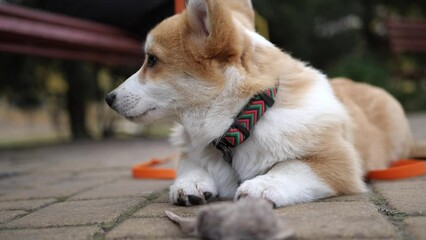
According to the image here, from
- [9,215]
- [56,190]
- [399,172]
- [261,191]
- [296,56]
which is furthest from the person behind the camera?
[296,56]

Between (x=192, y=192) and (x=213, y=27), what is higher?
(x=213, y=27)

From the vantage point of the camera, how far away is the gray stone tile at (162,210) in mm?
2057

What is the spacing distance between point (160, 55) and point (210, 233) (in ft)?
4.15

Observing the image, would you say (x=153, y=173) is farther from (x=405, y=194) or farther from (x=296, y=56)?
(x=296, y=56)

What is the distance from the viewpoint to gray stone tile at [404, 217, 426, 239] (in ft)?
5.05

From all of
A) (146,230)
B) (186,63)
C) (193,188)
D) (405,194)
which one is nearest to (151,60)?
(186,63)

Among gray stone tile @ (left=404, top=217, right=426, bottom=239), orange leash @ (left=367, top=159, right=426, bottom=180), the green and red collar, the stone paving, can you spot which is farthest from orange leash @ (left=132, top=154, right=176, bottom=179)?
gray stone tile @ (left=404, top=217, right=426, bottom=239)

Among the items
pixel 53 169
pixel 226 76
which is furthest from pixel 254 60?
pixel 53 169

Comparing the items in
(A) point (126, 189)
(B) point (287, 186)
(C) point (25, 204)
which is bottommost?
(A) point (126, 189)

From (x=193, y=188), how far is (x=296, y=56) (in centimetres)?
757

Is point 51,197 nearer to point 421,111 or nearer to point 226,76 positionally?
point 226,76

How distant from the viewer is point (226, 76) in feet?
7.83

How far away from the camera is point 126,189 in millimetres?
3012

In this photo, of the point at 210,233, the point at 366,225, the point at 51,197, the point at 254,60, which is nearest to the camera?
the point at 210,233
